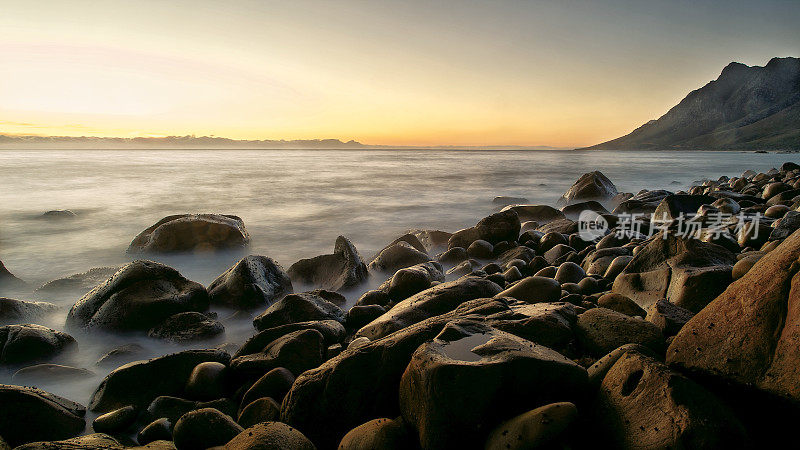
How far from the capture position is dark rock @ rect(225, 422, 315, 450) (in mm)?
1780

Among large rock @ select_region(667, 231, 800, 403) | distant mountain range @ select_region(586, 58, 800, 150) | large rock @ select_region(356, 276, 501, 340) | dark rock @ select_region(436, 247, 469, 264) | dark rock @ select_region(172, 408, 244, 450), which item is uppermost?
distant mountain range @ select_region(586, 58, 800, 150)

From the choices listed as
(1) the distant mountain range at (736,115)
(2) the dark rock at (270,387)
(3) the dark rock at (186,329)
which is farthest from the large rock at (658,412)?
(1) the distant mountain range at (736,115)

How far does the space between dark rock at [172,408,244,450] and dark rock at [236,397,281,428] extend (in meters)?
0.22

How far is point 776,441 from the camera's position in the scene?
154 centimetres

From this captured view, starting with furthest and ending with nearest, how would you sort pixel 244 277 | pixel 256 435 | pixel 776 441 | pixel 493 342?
pixel 244 277 < pixel 493 342 < pixel 256 435 < pixel 776 441

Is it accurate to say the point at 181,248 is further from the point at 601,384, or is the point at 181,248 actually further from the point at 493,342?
the point at 601,384

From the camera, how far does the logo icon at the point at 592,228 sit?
621cm

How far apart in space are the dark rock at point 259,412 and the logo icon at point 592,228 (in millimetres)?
5002

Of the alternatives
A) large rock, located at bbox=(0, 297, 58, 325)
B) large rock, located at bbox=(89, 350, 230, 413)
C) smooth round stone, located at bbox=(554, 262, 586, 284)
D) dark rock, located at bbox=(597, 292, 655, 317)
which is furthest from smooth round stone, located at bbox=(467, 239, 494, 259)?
large rock, located at bbox=(0, 297, 58, 325)

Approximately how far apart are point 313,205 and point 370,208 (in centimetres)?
192

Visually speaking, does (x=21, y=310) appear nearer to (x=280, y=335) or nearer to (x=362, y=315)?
(x=280, y=335)

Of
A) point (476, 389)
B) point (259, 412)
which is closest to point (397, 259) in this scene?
point (259, 412)

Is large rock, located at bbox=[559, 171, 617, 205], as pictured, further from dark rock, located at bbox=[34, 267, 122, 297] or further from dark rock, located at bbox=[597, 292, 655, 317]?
dark rock, located at bbox=[34, 267, 122, 297]

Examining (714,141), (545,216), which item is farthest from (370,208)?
(714,141)
